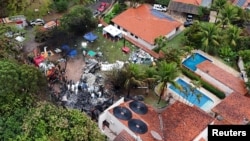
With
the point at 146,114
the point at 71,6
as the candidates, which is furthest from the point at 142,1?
the point at 146,114

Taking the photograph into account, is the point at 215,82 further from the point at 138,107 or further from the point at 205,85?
the point at 138,107

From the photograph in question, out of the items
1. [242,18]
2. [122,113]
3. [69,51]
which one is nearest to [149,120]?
[122,113]

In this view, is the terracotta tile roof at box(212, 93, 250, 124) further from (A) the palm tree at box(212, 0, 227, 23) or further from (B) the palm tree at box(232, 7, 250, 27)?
(A) the palm tree at box(212, 0, 227, 23)

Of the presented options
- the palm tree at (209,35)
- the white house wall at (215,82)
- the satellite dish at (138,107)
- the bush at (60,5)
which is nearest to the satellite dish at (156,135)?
the satellite dish at (138,107)

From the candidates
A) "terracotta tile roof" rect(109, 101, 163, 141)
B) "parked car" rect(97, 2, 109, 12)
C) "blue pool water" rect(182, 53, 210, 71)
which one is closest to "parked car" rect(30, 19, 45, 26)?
"parked car" rect(97, 2, 109, 12)

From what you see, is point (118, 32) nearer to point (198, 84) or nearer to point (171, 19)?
point (171, 19)
